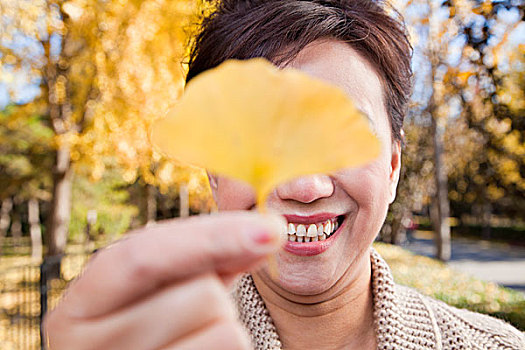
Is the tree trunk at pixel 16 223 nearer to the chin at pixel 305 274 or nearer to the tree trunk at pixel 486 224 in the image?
the tree trunk at pixel 486 224

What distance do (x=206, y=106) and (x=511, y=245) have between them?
2633 cm

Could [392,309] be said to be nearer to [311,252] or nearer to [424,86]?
[311,252]

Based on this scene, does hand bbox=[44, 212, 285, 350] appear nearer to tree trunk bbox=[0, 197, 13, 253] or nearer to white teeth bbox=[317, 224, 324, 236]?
white teeth bbox=[317, 224, 324, 236]

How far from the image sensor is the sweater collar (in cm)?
129

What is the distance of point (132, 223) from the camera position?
26.8 meters

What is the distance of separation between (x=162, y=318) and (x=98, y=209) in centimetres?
2359

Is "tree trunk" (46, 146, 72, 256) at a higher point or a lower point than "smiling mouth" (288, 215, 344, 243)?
lower

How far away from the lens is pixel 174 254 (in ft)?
1.55

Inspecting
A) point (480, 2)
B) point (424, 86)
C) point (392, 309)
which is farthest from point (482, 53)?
point (424, 86)

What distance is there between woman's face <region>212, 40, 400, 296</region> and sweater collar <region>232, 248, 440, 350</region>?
0.24 m

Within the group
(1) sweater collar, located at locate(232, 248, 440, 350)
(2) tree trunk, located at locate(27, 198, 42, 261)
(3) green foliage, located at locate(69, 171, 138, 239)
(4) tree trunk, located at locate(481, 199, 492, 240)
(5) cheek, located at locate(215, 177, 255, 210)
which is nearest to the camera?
(5) cheek, located at locate(215, 177, 255, 210)

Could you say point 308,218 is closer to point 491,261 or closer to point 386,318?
point 386,318

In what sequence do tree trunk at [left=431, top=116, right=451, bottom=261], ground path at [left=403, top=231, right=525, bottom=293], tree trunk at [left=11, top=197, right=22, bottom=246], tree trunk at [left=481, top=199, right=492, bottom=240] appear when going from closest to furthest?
tree trunk at [left=431, top=116, right=451, bottom=261] < ground path at [left=403, top=231, right=525, bottom=293] < tree trunk at [left=481, top=199, right=492, bottom=240] < tree trunk at [left=11, top=197, right=22, bottom=246]

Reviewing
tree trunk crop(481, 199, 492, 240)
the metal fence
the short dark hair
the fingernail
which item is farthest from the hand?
tree trunk crop(481, 199, 492, 240)
